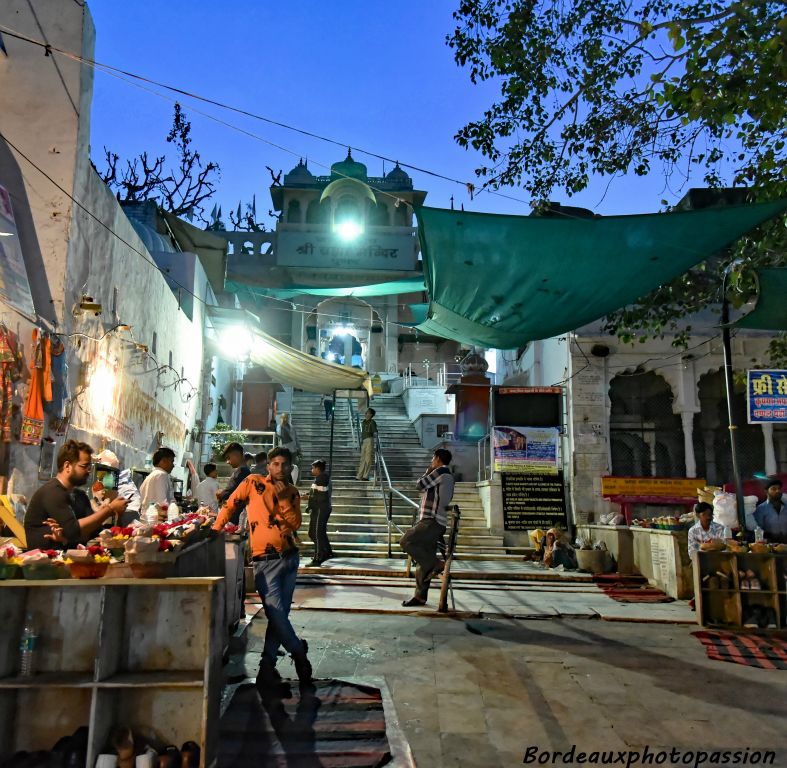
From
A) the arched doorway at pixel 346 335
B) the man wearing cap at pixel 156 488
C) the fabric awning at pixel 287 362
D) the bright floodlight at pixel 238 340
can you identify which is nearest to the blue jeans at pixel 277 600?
the man wearing cap at pixel 156 488

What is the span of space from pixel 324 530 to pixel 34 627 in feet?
24.7

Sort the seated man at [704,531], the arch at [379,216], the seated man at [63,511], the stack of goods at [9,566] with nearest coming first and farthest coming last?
the stack of goods at [9,566], the seated man at [63,511], the seated man at [704,531], the arch at [379,216]

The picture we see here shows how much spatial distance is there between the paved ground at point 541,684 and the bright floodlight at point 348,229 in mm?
23064

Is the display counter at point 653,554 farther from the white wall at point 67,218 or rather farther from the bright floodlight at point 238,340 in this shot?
the bright floodlight at point 238,340

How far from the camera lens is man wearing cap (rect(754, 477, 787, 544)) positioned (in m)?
8.20

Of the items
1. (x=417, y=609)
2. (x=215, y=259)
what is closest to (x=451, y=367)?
(x=215, y=259)

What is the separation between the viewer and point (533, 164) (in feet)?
29.2

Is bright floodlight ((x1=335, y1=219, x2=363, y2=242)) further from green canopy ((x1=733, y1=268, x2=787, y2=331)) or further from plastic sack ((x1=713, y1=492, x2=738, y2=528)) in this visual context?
plastic sack ((x1=713, y1=492, x2=738, y2=528))

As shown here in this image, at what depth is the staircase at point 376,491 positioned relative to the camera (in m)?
12.5

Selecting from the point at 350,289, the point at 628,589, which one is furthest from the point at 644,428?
the point at 350,289

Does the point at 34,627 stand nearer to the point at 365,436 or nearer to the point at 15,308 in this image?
the point at 15,308

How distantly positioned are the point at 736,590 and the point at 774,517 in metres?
1.93

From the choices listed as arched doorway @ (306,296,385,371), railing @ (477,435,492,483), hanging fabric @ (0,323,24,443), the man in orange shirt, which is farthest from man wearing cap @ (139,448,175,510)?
arched doorway @ (306,296,385,371)

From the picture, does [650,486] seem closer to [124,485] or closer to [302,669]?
[124,485]
